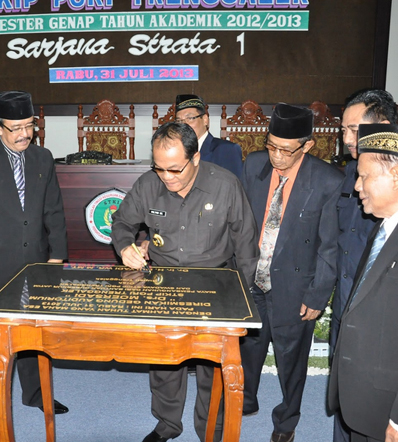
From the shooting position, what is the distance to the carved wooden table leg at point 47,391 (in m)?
1.99

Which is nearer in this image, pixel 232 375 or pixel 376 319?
pixel 376 319

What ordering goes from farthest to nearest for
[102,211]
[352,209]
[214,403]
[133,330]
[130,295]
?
1. [102,211]
2. [214,403]
3. [352,209]
4. [130,295]
5. [133,330]

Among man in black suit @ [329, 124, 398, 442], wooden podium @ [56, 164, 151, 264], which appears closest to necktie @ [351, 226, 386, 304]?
man in black suit @ [329, 124, 398, 442]

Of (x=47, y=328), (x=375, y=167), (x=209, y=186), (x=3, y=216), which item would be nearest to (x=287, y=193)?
(x=209, y=186)

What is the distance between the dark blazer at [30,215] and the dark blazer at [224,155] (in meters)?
0.90

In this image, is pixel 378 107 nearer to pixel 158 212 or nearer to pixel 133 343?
pixel 158 212

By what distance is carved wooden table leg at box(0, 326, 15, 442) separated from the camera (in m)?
1.43

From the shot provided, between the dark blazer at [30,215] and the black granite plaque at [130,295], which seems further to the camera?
the dark blazer at [30,215]

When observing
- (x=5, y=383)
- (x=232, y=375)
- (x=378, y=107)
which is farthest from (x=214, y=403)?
(x=378, y=107)

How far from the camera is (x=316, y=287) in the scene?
1962 mm

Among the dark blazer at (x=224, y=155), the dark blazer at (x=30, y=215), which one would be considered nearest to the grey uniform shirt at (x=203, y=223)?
the dark blazer at (x=30, y=215)

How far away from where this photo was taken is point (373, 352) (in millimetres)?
1281

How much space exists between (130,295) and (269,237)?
76 centimetres

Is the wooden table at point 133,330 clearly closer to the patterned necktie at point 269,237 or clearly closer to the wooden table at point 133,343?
the wooden table at point 133,343
